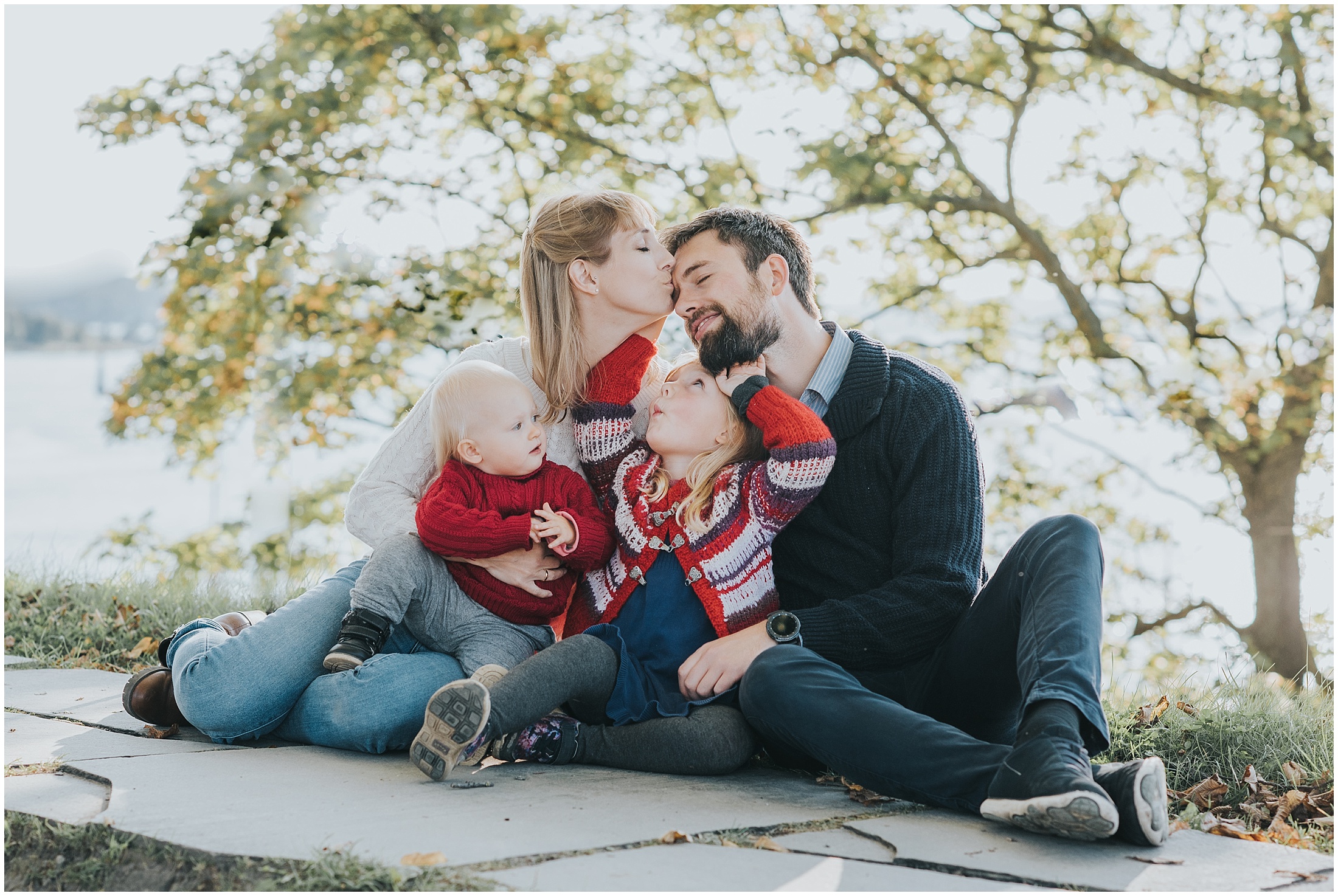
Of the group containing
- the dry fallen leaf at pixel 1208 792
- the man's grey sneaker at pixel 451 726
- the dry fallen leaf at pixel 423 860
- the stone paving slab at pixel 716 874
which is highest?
the man's grey sneaker at pixel 451 726

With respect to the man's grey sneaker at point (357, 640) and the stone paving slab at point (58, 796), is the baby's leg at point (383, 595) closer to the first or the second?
the man's grey sneaker at point (357, 640)

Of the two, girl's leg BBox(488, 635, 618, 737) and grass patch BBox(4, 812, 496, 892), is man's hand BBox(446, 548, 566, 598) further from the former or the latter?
grass patch BBox(4, 812, 496, 892)

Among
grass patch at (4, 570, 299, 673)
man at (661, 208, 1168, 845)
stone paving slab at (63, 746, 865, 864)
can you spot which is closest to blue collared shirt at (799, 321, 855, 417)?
man at (661, 208, 1168, 845)

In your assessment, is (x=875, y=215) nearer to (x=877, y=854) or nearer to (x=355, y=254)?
(x=355, y=254)

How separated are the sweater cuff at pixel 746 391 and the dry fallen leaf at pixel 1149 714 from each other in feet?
4.67

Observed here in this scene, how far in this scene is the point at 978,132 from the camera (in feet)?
24.1

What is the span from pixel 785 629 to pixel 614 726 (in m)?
0.46

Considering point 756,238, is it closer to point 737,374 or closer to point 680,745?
point 737,374

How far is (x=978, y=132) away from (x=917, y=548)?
551cm

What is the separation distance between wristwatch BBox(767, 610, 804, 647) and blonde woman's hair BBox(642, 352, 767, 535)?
0.95 ft

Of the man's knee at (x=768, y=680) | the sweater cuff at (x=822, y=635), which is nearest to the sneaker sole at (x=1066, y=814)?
the man's knee at (x=768, y=680)

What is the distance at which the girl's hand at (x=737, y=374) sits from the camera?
2.82 metres

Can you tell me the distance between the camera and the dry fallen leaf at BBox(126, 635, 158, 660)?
397 centimetres

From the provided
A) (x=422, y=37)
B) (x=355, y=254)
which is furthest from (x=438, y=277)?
(x=422, y=37)
